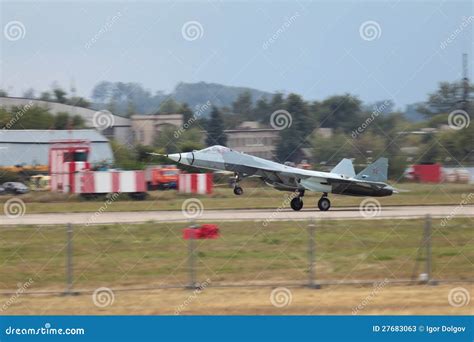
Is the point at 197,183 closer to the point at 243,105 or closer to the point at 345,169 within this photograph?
the point at 345,169

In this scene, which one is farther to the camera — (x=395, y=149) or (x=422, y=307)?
(x=395, y=149)

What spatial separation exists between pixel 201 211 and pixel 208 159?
2.53m

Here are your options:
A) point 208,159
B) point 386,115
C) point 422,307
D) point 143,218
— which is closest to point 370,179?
point 208,159

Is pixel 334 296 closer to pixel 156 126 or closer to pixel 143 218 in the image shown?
pixel 143 218

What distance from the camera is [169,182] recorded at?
40.5 metres

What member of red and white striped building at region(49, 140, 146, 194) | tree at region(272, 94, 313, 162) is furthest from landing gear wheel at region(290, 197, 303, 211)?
tree at region(272, 94, 313, 162)

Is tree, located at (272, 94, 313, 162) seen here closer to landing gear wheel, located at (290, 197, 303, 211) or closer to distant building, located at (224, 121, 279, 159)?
distant building, located at (224, 121, 279, 159)

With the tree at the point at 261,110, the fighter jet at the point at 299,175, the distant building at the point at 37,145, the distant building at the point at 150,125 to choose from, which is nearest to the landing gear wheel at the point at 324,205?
the fighter jet at the point at 299,175

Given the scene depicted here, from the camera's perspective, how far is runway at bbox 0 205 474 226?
25.2 m

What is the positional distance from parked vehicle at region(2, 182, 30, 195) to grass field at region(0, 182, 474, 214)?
159 cm

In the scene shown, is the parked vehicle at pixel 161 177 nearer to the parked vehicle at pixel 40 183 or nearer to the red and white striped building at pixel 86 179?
the red and white striped building at pixel 86 179

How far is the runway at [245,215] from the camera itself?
25.2 m

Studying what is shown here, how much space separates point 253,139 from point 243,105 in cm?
356

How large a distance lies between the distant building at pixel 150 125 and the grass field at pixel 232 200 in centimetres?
439
